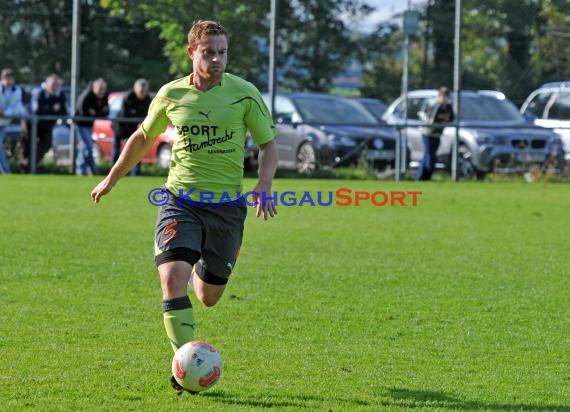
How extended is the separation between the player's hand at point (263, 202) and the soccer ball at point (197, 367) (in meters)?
0.79

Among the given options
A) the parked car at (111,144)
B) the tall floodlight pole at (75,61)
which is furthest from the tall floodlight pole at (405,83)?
the tall floodlight pole at (75,61)

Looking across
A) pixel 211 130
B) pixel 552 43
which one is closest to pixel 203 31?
pixel 211 130

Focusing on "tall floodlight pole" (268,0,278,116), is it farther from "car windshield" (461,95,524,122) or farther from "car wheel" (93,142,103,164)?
"car wheel" (93,142,103,164)

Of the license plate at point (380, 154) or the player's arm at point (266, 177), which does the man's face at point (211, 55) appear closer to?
the player's arm at point (266, 177)

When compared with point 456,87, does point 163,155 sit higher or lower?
lower

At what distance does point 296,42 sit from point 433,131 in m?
4.91

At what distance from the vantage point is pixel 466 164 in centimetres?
2325

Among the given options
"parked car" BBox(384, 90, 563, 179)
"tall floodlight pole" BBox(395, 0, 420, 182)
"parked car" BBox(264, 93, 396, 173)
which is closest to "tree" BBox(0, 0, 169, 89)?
"parked car" BBox(264, 93, 396, 173)

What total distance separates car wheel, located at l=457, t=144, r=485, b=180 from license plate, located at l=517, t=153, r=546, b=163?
2.68ft

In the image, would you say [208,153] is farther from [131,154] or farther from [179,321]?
[179,321]

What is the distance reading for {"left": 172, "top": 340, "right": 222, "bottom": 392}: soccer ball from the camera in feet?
18.9

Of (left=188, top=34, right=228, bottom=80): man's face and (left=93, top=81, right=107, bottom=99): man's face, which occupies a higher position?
(left=93, top=81, right=107, bottom=99): man's face

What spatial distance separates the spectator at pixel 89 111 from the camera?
70.8ft

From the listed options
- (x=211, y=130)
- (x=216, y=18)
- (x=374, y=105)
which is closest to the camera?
(x=211, y=130)
